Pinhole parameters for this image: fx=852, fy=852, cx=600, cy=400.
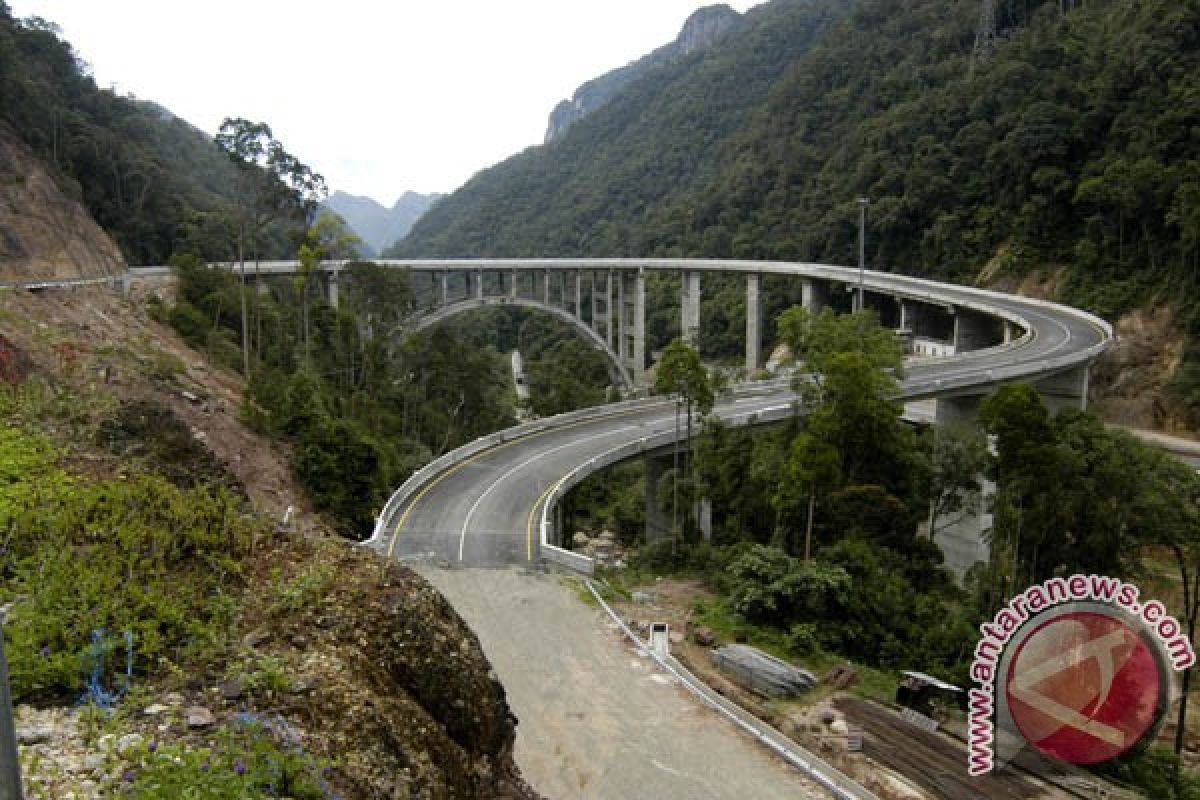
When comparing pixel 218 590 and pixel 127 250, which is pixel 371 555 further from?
pixel 127 250

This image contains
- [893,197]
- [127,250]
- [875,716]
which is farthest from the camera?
[893,197]

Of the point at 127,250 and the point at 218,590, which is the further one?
the point at 127,250

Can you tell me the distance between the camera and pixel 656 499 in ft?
82.4

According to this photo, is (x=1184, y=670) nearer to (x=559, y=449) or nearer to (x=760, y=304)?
(x=559, y=449)

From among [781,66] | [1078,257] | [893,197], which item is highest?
[781,66]

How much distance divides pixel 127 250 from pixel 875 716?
4230cm

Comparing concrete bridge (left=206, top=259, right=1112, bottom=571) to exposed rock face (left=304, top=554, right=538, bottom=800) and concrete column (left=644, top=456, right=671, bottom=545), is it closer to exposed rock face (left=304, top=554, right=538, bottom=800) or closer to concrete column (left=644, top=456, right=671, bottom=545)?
concrete column (left=644, top=456, right=671, bottom=545)

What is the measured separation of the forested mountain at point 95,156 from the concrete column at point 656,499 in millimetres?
22984

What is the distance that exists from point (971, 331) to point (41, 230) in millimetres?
42408

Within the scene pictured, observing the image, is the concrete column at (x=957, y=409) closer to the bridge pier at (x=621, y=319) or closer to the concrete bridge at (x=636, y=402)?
the concrete bridge at (x=636, y=402)

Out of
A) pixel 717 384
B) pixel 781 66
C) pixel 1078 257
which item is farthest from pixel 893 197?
pixel 781 66

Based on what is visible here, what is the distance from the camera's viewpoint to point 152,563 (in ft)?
21.4

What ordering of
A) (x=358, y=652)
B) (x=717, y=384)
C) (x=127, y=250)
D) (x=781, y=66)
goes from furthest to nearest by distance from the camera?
(x=781, y=66)
(x=127, y=250)
(x=717, y=384)
(x=358, y=652)

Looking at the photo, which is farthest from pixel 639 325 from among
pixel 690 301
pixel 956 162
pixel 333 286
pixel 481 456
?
pixel 481 456
